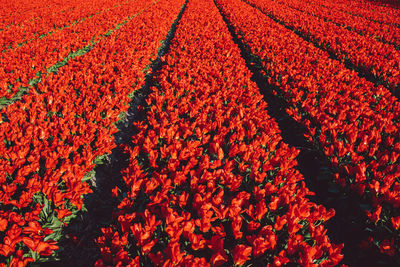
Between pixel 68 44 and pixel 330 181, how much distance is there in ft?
35.8

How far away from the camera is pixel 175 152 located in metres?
3.20

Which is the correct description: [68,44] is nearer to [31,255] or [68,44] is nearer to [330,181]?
[31,255]

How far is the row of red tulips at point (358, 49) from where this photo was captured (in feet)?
25.7

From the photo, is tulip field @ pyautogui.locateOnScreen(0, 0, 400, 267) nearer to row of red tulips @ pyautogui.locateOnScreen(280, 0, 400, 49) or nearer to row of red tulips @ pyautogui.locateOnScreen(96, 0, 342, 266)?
row of red tulips @ pyautogui.locateOnScreen(96, 0, 342, 266)

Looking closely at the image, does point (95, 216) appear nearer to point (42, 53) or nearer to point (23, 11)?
point (42, 53)

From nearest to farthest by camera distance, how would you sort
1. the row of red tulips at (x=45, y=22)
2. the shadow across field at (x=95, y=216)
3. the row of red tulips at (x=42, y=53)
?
the shadow across field at (x=95, y=216) < the row of red tulips at (x=42, y=53) < the row of red tulips at (x=45, y=22)

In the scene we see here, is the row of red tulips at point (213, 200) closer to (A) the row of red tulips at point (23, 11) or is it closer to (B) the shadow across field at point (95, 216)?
(B) the shadow across field at point (95, 216)

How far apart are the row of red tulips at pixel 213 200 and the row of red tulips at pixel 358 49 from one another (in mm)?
5791

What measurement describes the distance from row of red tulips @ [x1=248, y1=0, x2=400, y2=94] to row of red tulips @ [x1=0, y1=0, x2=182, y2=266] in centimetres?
846

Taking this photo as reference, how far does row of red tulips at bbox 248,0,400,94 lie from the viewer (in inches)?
309

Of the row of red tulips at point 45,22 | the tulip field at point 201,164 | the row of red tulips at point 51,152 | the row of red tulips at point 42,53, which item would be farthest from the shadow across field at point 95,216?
the row of red tulips at point 45,22

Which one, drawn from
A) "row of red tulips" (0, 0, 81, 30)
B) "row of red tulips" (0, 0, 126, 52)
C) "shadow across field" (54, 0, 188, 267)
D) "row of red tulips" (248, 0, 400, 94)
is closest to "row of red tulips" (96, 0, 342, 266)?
"shadow across field" (54, 0, 188, 267)

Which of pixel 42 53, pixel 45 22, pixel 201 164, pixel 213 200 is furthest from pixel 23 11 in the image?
pixel 213 200

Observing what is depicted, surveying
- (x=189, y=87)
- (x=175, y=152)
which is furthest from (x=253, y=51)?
(x=175, y=152)
